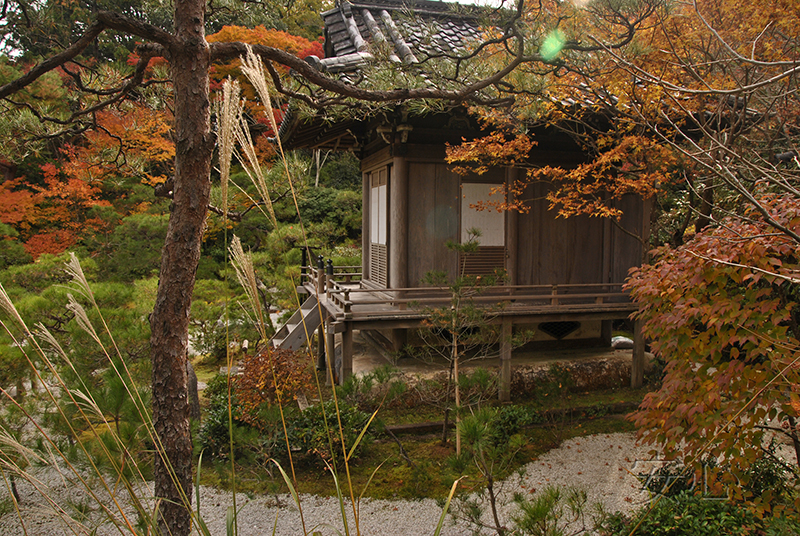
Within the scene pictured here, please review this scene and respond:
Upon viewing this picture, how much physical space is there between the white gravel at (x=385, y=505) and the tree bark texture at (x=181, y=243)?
198 cm

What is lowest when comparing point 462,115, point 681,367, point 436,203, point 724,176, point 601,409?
point 601,409

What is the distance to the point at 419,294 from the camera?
7.86 metres

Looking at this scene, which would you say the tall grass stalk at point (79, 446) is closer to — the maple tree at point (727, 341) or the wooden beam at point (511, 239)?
the maple tree at point (727, 341)

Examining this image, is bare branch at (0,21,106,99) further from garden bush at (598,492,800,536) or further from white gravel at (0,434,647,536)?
garden bush at (598,492,800,536)

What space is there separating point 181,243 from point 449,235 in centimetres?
590

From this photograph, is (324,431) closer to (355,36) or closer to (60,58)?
(60,58)

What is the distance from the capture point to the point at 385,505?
5.02 metres

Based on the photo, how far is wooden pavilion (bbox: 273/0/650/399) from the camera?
295 inches

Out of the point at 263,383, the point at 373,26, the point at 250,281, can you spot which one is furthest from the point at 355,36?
the point at 250,281

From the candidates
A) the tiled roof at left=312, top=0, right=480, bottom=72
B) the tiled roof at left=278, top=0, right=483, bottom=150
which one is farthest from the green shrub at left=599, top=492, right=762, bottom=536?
the tiled roof at left=312, top=0, right=480, bottom=72

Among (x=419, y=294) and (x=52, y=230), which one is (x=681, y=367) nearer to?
(x=419, y=294)

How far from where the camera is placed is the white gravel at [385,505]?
14.8ft

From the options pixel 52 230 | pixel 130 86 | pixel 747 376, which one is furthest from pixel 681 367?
pixel 52 230

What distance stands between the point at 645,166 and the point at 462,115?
266cm
